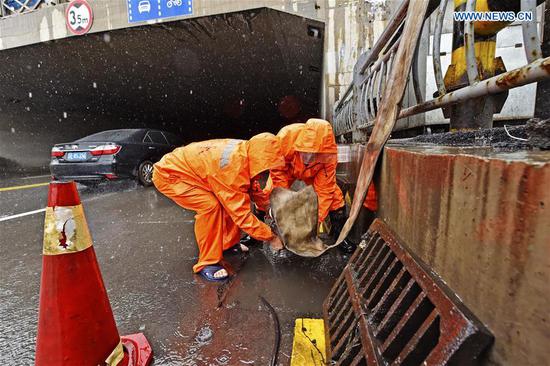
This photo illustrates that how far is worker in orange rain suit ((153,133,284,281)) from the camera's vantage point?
7.77 ft

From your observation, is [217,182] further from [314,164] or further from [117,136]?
[117,136]

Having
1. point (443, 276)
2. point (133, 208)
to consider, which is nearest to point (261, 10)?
point (133, 208)

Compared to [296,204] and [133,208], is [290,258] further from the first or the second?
[133,208]

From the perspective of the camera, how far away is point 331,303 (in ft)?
6.20

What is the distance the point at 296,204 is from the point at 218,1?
6.88m

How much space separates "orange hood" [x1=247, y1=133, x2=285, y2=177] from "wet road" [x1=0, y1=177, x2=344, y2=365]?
2.99 feet

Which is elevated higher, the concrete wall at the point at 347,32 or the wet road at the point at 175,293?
the concrete wall at the point at 347,32

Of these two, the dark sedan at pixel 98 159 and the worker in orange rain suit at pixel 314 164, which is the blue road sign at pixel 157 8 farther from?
the worker in orange rain suit at pixel 314 164

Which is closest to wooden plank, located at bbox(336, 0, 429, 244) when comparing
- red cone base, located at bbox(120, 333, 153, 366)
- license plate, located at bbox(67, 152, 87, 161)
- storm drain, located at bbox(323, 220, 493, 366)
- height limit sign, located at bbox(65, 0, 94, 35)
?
storm drain, located at bbox(323, 220, 493, 366)

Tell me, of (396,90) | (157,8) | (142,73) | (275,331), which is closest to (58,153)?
(157,8)

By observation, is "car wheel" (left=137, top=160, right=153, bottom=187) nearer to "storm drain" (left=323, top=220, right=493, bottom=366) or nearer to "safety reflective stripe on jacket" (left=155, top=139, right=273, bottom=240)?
"safety reflective stripe on jacket" (left=155, top=139, right=273, bottom=240)

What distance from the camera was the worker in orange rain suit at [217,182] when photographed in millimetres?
2369

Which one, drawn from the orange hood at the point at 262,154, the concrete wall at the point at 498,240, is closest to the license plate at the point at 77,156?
the orange hood at the point at 262,154

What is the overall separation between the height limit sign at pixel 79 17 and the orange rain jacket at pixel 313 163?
8.26 m
